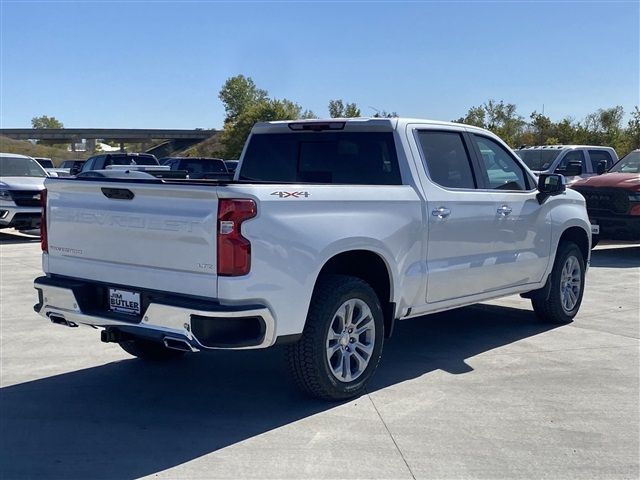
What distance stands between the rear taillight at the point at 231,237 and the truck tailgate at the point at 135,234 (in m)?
0.04

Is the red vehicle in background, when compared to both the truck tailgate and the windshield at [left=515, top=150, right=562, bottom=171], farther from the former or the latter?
the truck tailgate

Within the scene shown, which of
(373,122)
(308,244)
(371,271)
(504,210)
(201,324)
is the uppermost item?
(373,122)

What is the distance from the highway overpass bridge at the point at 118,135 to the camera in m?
109

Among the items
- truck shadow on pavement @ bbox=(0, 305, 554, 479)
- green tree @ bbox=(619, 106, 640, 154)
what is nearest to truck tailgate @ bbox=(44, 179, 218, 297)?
truck shadow on pavement @ bbox=(0, 305, 554, 479)

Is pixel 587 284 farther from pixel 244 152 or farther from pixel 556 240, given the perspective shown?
pixel 244 152

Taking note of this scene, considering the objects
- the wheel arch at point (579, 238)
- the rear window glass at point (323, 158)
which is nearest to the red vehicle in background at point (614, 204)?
the wheel arch at point (579, 238)

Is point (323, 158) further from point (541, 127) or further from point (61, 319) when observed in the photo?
point (541, 127)

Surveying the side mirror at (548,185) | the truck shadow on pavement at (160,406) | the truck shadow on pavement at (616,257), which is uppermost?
the side mirror at (548,185)

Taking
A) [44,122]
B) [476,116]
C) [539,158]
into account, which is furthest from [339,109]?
[44,122]

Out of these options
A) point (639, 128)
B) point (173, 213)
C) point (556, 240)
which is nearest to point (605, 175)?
point (556, 240)

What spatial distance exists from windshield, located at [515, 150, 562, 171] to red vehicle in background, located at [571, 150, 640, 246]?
2885mm

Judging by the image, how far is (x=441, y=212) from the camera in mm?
6141

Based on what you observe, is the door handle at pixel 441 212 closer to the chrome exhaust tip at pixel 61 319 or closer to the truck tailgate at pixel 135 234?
the truck tailgate at pixel 135 234

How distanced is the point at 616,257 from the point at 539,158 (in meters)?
3.87
